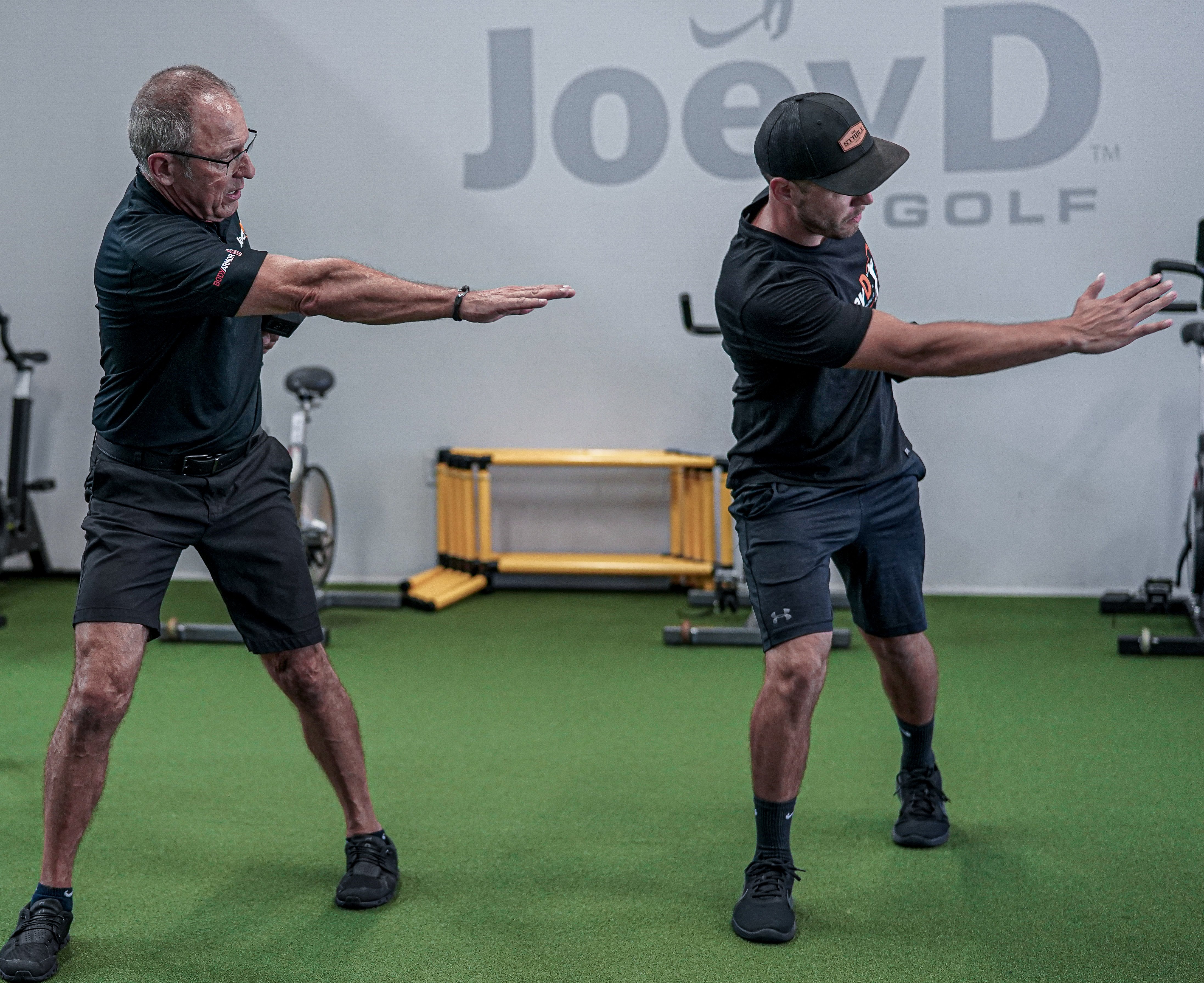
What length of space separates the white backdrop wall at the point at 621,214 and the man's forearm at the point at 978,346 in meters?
3.40

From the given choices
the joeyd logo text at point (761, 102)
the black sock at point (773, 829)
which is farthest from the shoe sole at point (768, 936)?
the joeyd logo text at point (761, 102)

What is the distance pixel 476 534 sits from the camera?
230 inches

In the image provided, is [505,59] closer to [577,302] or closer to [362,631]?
[577,302]

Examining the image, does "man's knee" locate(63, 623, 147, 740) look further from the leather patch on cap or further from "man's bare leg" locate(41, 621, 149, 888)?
the leather patch on cap

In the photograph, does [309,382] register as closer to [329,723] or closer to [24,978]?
[329,723]

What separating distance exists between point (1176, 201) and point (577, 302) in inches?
101

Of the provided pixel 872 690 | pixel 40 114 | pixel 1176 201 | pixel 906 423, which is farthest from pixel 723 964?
pixel 40 114

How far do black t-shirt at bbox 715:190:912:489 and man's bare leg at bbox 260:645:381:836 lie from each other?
3.03 feet

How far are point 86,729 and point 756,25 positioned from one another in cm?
432

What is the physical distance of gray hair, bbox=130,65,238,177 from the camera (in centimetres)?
226

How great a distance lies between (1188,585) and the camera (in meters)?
5.44

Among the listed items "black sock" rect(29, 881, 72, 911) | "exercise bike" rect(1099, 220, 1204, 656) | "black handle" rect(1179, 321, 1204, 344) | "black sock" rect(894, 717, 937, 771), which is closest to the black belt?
"black sock" rect(29, 881, 72, 911)

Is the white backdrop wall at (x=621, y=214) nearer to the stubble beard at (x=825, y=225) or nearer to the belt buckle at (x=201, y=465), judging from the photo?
the stubble beard at (x=825, y=225)

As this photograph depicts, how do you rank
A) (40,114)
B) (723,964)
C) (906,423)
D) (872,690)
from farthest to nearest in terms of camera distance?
(40,114) → (906,423) → (872,690) → (723,964)
